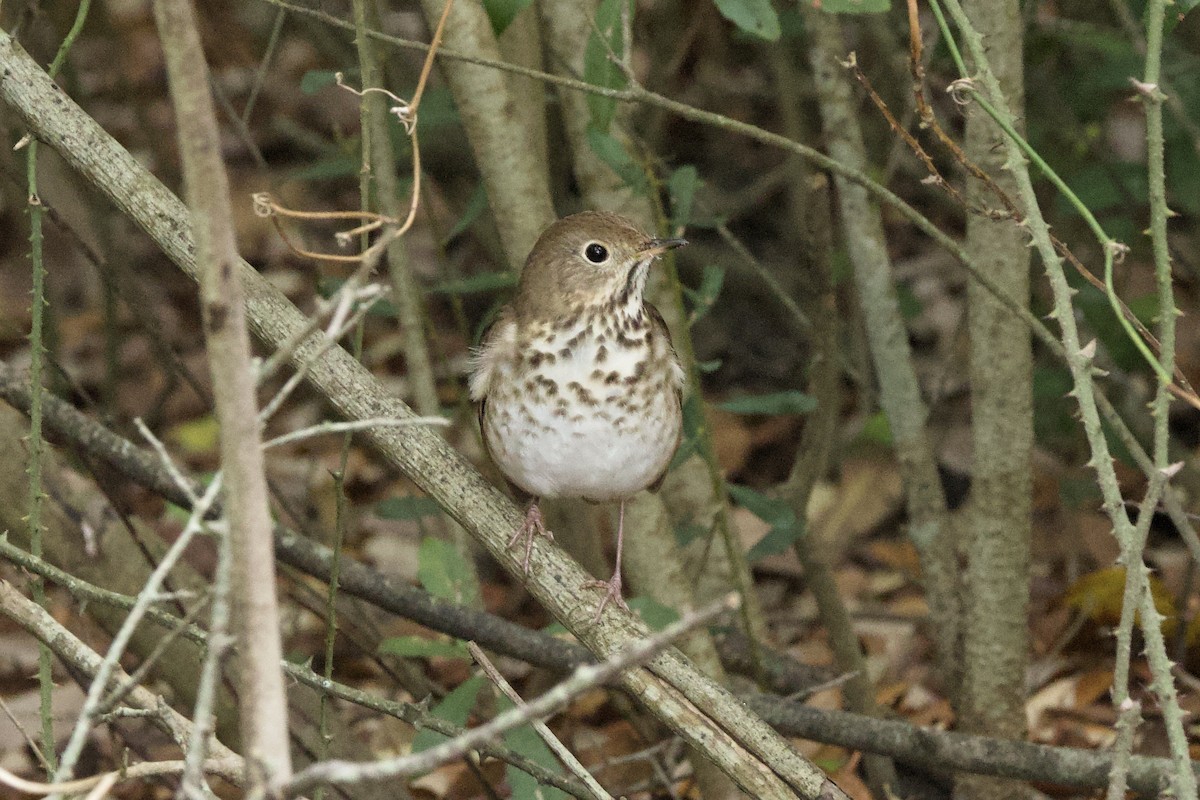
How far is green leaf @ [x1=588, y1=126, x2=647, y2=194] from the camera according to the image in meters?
3.32

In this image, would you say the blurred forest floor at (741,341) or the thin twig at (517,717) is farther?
the blurred forest floor at (741,341)

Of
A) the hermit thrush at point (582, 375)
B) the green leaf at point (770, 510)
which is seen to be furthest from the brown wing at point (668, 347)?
the green leaf at point (770, 510)

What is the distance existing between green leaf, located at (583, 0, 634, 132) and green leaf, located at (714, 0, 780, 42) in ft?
0.72

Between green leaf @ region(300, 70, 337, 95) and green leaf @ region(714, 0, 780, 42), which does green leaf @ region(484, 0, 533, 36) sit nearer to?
green leaf @ region(714, 0, 780, 42)

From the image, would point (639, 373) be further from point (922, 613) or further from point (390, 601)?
point (922, 613)

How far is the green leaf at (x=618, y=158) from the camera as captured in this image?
3324 mm

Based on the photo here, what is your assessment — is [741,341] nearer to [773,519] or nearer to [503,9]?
[773,519]

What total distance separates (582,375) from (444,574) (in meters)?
0.63

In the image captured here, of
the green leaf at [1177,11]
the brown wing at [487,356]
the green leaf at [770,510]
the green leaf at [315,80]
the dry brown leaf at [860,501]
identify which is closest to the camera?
the green leaf at [1177,11]

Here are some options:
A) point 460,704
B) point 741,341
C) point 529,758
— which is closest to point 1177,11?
point 529,758

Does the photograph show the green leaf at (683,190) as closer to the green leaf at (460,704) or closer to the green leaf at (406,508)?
the green leaf at (406,508)

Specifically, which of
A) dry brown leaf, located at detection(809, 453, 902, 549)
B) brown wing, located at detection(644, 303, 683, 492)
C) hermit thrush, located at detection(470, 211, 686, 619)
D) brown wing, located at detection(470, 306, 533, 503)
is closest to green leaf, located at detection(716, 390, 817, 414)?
brown wing, located at detection(644, 303, 683, 492)

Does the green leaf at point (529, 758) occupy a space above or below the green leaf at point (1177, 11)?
below

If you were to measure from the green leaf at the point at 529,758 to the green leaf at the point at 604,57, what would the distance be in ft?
4.22
